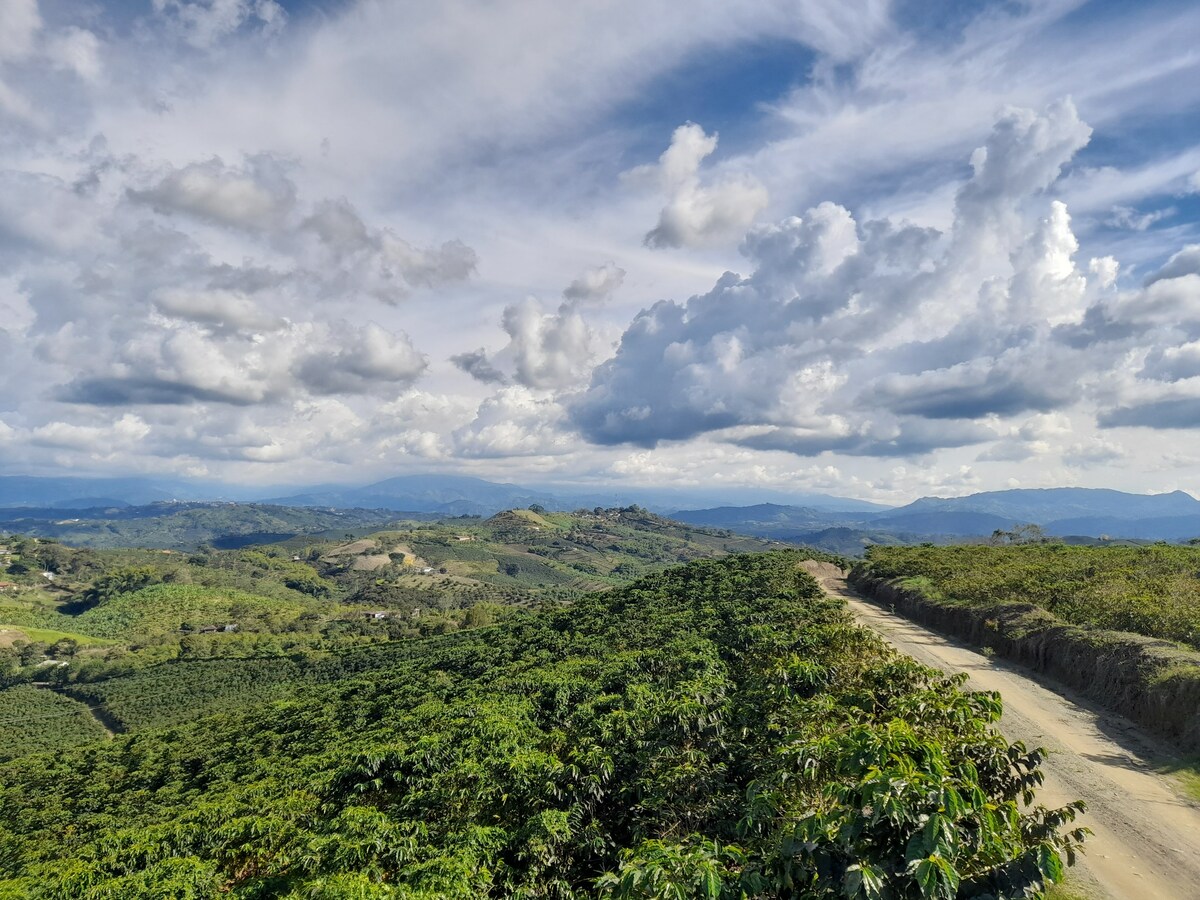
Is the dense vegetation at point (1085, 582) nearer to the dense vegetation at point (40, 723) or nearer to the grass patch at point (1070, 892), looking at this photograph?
the grass patch at point (1070, 892)

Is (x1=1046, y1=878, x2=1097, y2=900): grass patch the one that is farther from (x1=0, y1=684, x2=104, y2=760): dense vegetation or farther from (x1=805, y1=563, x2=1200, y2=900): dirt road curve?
(x1=0, y1=684, x2=104, y2=760): dense vegetation

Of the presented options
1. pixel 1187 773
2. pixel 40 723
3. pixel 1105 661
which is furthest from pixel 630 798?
pixel 40 723

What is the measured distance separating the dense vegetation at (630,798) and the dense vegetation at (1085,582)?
12.2m

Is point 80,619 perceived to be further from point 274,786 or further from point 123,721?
point 274,786

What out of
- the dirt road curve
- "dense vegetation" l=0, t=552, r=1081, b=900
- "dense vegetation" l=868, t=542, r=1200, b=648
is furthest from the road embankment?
"dense vegetation" l=0, t=552, r=1081, b=900

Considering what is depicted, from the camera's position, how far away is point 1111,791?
16250 mm

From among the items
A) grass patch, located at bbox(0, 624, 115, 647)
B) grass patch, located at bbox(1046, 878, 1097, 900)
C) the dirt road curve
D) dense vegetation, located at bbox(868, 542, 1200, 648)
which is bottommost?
grass patch, located at bbox(0, 624, 115, 647)

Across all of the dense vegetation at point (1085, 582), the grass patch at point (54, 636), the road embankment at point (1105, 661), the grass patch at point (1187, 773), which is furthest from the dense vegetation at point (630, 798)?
the grass patch at point (54, 636)

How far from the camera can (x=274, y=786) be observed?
23031mm

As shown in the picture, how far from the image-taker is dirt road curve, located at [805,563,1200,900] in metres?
12.5

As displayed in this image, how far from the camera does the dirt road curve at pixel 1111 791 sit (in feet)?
41.1

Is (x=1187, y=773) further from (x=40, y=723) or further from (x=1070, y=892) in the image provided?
(x=40, y=723)

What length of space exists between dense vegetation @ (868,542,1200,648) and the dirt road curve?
5.69 m

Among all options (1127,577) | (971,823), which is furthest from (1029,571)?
(971,823)
